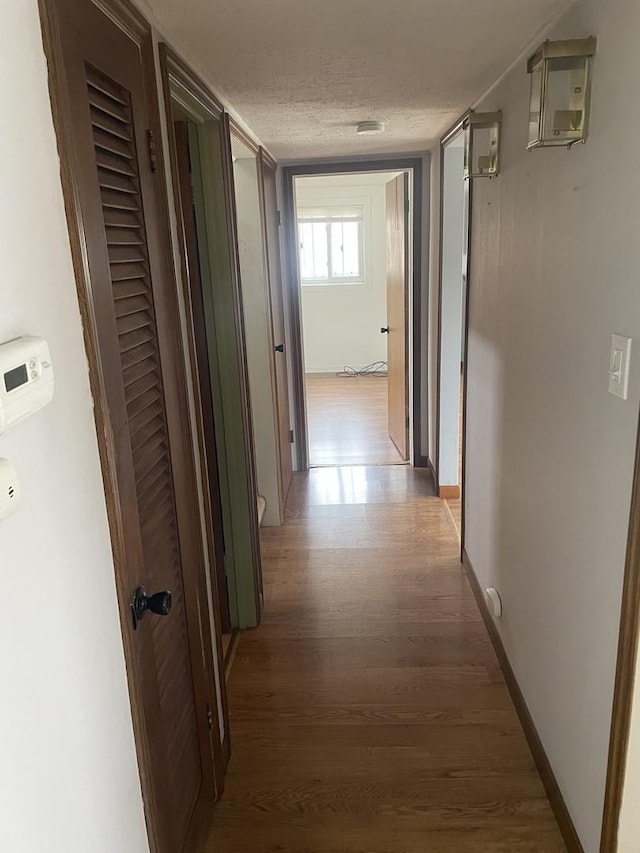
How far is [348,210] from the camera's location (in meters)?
7.22

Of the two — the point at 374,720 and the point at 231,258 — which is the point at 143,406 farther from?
the point at 374,720

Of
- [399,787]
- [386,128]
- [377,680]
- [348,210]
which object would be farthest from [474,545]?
[348,210]

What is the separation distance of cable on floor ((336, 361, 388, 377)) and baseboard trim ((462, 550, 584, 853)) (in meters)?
4.95

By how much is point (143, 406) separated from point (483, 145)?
5.63 ft

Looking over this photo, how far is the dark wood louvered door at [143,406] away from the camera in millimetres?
1055

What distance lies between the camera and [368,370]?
760 cm

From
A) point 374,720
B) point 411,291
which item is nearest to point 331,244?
point 411,291

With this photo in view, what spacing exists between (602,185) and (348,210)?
20.4 ft

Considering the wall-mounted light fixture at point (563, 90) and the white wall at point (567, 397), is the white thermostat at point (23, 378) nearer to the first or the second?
the white wall at point (567, 397)

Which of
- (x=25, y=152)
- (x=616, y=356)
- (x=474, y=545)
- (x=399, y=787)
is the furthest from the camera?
(x=474, y=545)

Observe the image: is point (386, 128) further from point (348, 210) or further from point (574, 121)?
point (348, 210)

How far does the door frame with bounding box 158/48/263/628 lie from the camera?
1587 millimetres

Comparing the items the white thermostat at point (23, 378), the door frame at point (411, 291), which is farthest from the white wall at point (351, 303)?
the white thermostat at point (23, 378)

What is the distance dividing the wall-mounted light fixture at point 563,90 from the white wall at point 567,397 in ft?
0.10
